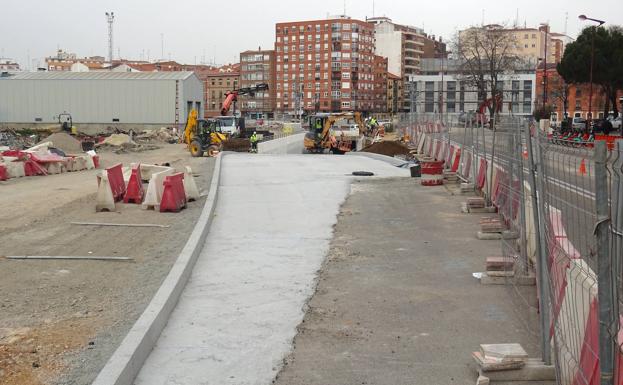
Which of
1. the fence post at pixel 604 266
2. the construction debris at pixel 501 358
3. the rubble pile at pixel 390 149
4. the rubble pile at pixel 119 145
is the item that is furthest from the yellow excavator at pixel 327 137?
the fence post at pixel 604 266

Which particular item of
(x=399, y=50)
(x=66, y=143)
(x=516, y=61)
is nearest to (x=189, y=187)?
(x=66, y=143)

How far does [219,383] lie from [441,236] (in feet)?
22.1

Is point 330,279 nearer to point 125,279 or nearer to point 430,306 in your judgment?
point 430,306

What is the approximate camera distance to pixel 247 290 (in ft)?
27.0

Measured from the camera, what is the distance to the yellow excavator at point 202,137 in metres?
37.3

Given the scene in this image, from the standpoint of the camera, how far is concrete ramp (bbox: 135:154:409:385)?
586 cm

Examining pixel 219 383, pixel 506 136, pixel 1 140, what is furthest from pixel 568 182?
pixel 1 140

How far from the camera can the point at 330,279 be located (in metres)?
8.78

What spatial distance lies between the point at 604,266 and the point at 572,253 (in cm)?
129

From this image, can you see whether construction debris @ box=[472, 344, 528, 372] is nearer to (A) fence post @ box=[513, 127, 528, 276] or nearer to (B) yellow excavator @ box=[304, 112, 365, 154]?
(A) fence post @ box=[513, 127, 528, 276]

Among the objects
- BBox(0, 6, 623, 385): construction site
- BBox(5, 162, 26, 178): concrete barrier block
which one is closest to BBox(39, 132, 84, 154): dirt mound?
BBox(5, 162, 26, 178): concrete barrier block

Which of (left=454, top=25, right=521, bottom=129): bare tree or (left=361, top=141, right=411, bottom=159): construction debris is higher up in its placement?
(left=454, top=25, right=521, bottom=129): bare tree

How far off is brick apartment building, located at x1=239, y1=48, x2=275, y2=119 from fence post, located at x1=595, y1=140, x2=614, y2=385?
154 meters

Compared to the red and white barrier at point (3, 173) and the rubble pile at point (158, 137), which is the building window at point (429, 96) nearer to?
the rubble pile at point (158, 137)
